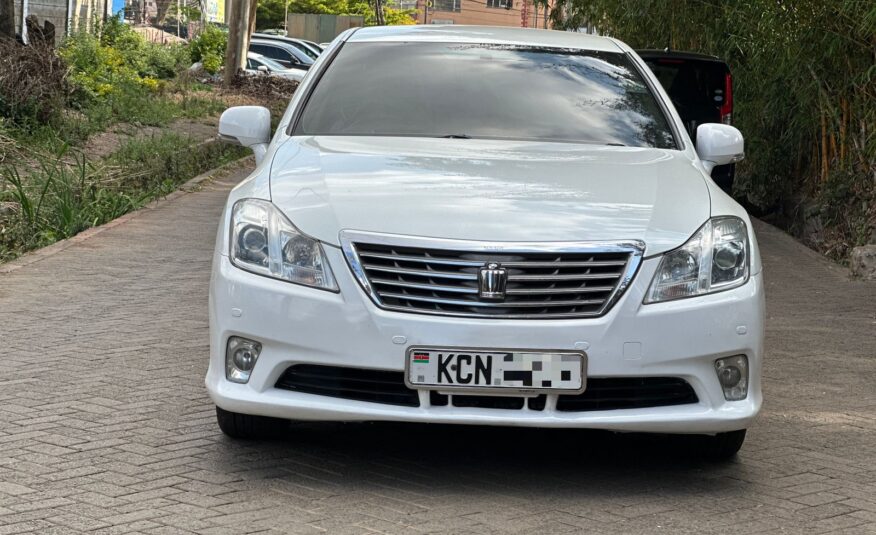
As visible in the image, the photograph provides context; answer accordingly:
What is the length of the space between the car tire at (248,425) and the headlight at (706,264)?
4.71 feet

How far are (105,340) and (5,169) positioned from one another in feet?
15.7

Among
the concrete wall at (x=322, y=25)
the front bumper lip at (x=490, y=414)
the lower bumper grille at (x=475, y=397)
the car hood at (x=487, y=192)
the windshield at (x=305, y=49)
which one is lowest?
the concrete wall at (x=322, y=25)

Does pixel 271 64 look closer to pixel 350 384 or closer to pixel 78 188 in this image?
pixel 78 188

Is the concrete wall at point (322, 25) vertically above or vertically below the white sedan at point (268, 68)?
below

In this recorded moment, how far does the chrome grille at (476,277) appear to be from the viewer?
4438mm

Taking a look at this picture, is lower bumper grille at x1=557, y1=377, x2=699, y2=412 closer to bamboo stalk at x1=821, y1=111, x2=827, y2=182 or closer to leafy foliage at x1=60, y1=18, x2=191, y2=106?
bamboo stalk at x1=821, y1=111, x2=827, y2=182

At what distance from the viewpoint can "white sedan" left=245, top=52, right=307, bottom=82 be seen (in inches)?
1260

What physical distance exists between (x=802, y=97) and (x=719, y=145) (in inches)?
291

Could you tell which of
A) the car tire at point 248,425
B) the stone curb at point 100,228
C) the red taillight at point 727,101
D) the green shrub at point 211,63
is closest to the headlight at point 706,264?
the car tire at point 248,425

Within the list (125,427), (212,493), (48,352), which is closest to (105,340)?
(48,352)

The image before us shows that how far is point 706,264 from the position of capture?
4.63 meters

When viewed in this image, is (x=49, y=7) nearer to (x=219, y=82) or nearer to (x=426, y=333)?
(x=219, y=82)

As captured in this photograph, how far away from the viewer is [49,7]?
97.7 feet

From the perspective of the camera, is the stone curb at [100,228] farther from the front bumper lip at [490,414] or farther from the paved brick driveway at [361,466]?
the front bumper lip at [490,414]
